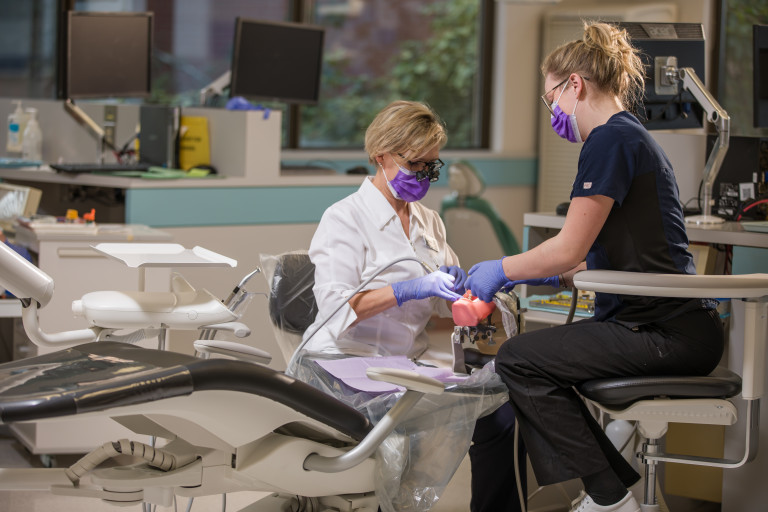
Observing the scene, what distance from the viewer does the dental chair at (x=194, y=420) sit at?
1750mm

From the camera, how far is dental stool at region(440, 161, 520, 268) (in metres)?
5.30

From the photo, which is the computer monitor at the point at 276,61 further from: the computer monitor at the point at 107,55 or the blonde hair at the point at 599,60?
the blonde hair at the point at 599,60

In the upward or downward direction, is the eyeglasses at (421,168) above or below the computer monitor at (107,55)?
below

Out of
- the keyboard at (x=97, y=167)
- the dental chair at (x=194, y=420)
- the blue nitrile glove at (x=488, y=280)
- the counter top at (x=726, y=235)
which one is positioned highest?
the keyboard at (x=97, y=167)

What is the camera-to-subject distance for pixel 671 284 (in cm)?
206

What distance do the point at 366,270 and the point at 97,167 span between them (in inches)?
76.2

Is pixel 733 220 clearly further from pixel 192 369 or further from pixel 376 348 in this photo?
pixel 192 369

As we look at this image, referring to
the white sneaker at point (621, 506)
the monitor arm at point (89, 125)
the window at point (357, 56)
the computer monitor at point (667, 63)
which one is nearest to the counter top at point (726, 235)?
the computer monitor at point (667, 63)

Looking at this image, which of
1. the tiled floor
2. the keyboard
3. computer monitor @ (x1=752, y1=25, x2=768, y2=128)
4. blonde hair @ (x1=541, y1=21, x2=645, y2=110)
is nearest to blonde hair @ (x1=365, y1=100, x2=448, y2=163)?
blonde hair @ (x1=541, y1=21, x2=645, y2=110)

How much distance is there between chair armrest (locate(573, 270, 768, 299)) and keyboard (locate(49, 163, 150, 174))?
246 cm

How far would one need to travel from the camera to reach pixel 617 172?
2.12 m

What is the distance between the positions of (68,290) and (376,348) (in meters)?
1.24

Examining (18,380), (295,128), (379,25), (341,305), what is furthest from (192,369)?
(379,25)

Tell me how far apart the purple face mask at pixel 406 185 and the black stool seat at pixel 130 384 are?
0.68 metres
